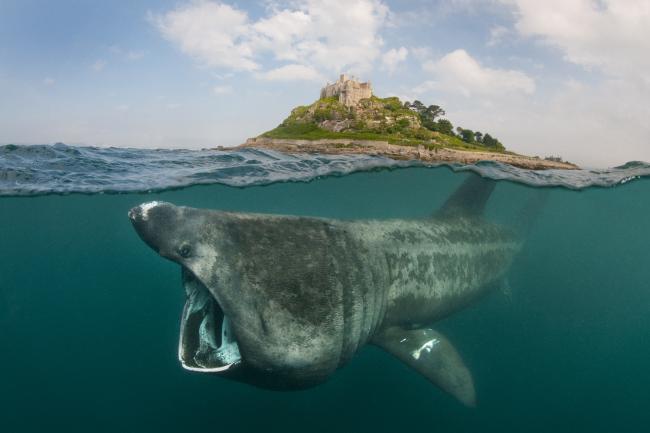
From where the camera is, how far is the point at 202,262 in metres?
3.20

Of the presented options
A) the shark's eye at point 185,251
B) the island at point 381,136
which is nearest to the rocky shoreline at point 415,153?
the island at point 381,136

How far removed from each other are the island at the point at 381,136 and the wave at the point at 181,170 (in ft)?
2.14

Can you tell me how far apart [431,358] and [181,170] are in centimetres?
1002

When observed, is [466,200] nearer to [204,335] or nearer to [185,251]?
[204,335]

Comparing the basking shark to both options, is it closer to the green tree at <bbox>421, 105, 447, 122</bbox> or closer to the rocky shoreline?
the rocky shoreline

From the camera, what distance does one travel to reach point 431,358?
5.43 meters

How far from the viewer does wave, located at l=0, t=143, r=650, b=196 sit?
455 inches

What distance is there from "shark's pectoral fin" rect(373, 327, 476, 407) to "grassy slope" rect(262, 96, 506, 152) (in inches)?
537

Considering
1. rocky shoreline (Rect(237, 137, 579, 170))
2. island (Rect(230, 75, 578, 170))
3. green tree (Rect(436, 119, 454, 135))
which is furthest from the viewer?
green tree (Rect(436, 119, 454, 135))

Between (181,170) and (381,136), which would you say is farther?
(381,136)

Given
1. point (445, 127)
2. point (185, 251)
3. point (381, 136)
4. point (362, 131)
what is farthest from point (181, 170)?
point (445, 127)

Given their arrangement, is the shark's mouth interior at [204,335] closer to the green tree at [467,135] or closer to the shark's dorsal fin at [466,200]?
the shark's dorsal fin at [466,200]

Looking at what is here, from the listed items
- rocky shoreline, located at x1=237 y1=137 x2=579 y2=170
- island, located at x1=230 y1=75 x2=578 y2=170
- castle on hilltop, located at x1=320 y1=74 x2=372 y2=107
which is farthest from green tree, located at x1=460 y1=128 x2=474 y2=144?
castle on hilltop, located at x1=320 y1=74 x2=372 y2=107

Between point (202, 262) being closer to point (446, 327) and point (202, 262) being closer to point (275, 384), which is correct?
point (275, 384)
